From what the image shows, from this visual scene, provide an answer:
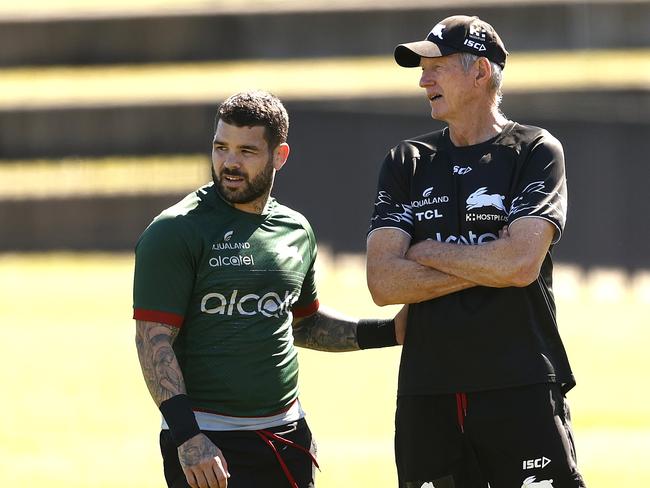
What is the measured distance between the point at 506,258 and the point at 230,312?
97 centimetres

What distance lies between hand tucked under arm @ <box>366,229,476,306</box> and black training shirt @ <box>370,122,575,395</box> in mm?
49

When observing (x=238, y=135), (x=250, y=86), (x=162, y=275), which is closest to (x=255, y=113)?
(x=238, y=135)

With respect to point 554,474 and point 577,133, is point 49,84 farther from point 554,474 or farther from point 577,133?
point 554,474

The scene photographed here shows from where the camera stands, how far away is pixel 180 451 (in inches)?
194

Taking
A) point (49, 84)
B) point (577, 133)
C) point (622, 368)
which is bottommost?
point (622, 368)

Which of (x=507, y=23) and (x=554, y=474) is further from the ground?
(x=507, y=23)

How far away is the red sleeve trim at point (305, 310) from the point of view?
571cm

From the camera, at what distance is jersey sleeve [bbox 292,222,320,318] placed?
5.59 m

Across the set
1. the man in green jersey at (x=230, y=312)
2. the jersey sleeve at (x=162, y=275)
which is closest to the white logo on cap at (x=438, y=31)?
the man in green jersey at (x=230, y=312)

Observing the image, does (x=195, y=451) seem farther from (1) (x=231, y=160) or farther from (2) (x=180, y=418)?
(1) (x=231, y=160)

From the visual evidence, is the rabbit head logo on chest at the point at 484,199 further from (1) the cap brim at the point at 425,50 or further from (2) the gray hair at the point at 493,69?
(1) the cap brim at the point at 425,50

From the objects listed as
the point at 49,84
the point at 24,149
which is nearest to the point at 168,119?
the point at 24,149

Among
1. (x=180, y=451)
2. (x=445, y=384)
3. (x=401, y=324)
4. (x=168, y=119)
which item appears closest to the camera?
(x=180, y=451)

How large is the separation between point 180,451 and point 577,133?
70.2 ft
